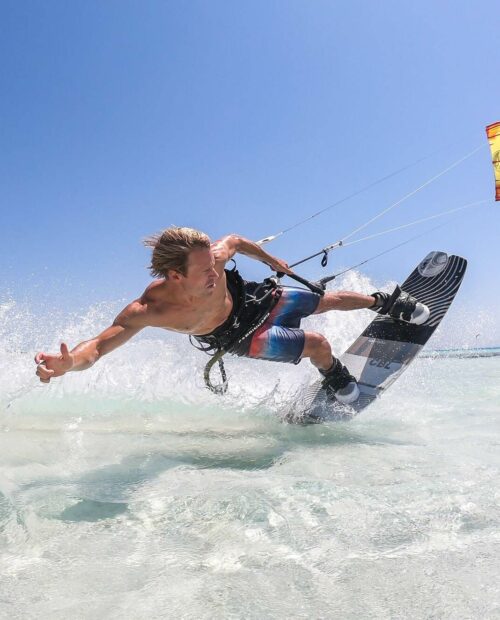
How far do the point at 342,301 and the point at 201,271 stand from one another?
207 cm

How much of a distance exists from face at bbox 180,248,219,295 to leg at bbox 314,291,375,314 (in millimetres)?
1685

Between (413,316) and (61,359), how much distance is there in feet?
13.7

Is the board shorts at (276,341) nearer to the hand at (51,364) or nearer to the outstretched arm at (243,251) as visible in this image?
the outstretched arm at (243,251)

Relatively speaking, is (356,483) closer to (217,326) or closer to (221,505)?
(221,505)

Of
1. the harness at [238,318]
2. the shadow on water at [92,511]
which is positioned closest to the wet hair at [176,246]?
the harness at [238,318]

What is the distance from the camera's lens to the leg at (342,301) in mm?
5352

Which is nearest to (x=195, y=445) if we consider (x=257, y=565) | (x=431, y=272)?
(x=257, y=565)

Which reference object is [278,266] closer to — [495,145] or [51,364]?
[51,364]

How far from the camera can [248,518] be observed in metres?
2.45

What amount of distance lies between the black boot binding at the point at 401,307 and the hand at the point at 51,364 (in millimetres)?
3687

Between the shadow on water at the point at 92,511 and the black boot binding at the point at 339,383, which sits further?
the black boot binding at the point at 339,383

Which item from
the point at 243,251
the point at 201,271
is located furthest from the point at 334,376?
the point at 201,271

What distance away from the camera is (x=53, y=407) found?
5758 millimetres

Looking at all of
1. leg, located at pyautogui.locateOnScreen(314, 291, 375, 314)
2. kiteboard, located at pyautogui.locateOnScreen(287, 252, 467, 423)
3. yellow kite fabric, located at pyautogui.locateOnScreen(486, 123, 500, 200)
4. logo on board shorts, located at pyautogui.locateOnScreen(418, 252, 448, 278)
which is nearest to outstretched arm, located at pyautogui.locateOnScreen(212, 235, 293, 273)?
leg, located at pyautogui.locateOnScreen(314, 291, 375, 314)
